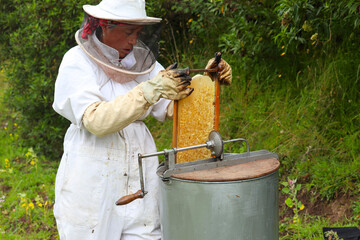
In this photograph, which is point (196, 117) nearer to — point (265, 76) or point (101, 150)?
point (101, 150)

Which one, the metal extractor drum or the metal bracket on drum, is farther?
the metal bracket on drum

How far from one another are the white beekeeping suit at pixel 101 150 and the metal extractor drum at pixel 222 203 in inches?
18.7

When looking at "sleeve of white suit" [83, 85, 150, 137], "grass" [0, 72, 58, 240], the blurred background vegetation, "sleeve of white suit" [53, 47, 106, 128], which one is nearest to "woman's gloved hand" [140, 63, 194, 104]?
"sleeve of white suit" [83, 85, 150, 137]

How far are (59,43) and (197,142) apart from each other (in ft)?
11.7

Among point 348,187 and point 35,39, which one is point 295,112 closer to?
point 348,187

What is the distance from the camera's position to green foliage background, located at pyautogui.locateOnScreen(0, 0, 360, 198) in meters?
3.44

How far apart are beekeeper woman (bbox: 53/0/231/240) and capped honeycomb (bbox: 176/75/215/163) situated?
149 mm

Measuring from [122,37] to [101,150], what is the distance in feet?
1.95

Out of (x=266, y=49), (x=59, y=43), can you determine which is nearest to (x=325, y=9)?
(x=266, y=49)

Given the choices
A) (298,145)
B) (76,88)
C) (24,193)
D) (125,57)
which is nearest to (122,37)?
(125,57)

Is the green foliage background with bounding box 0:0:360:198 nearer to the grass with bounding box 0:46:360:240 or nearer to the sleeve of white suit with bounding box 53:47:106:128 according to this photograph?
the grass with bounding box 0:46:360:240

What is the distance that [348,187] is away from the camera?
10.7 feet

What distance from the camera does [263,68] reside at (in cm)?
440

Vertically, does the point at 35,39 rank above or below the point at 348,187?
above
